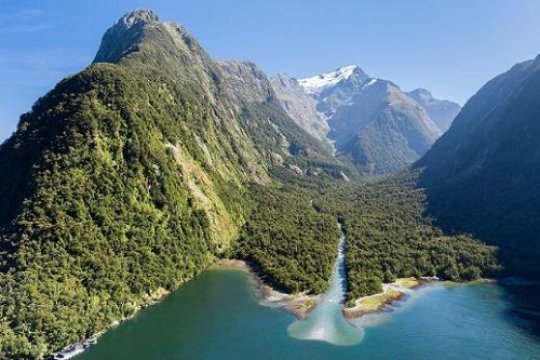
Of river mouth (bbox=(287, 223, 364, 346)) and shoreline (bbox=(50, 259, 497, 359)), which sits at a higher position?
shoreline (bbox=(50, 259, 497, 359))

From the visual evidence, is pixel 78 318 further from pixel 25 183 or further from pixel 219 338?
pixel 25 183

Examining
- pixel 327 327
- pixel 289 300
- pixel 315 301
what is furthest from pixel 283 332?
pixel 315 301

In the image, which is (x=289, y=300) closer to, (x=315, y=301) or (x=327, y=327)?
(x=315, y=301)

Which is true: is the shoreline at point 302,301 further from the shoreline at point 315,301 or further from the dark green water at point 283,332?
the dark green water at point 283,332

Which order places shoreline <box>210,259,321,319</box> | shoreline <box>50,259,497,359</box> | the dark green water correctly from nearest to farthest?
1. the dark green water
2. shoreline <box>50,259,497,359</box>
3. shoreline <box>210,259,321,319</box>

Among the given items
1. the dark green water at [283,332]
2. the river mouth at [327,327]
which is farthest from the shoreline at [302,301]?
the dark green water at [283,332]

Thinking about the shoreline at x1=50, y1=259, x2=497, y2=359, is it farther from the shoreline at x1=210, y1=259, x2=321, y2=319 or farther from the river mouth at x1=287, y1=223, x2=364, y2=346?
the river mouth at x1=287, y1=223, x2=364, y2=346

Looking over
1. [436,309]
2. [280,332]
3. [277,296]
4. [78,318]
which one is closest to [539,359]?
[436,309]

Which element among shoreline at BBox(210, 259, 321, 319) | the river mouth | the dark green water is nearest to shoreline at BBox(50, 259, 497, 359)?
shoreline at BBox(210, 259, 321, 319)
